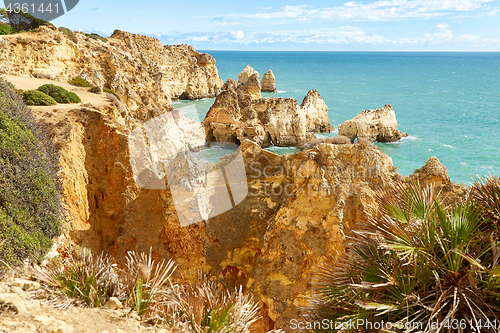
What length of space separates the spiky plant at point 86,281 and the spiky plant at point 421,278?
3.68m

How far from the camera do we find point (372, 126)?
5069 centimetres

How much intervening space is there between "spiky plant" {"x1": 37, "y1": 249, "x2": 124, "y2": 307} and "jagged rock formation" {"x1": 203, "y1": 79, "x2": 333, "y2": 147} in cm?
3471

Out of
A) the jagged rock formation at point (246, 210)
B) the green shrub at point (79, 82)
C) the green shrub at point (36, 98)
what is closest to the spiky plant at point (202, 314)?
the jagged rock formation at point (246, 210)

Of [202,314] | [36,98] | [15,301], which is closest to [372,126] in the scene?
[36,98]

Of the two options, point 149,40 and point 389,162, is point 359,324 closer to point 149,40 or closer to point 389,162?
point 389,162

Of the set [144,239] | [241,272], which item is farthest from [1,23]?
[241,272]

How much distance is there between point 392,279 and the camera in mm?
4484

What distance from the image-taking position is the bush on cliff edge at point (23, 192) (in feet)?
21.7

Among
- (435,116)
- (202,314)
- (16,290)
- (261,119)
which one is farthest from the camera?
(435,116)

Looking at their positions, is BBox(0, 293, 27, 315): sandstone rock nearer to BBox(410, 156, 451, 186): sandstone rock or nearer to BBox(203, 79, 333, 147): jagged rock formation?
BBox(410, 156, 451, 186): sandstone rock

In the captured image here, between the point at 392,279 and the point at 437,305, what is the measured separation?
1.90 feet

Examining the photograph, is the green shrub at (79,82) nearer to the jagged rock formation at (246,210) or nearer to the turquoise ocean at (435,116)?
the turquoise ocean at (435,116)

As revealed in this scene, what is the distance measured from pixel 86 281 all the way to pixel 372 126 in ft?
165

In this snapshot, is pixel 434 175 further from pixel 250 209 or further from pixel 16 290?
pixel 16 290
